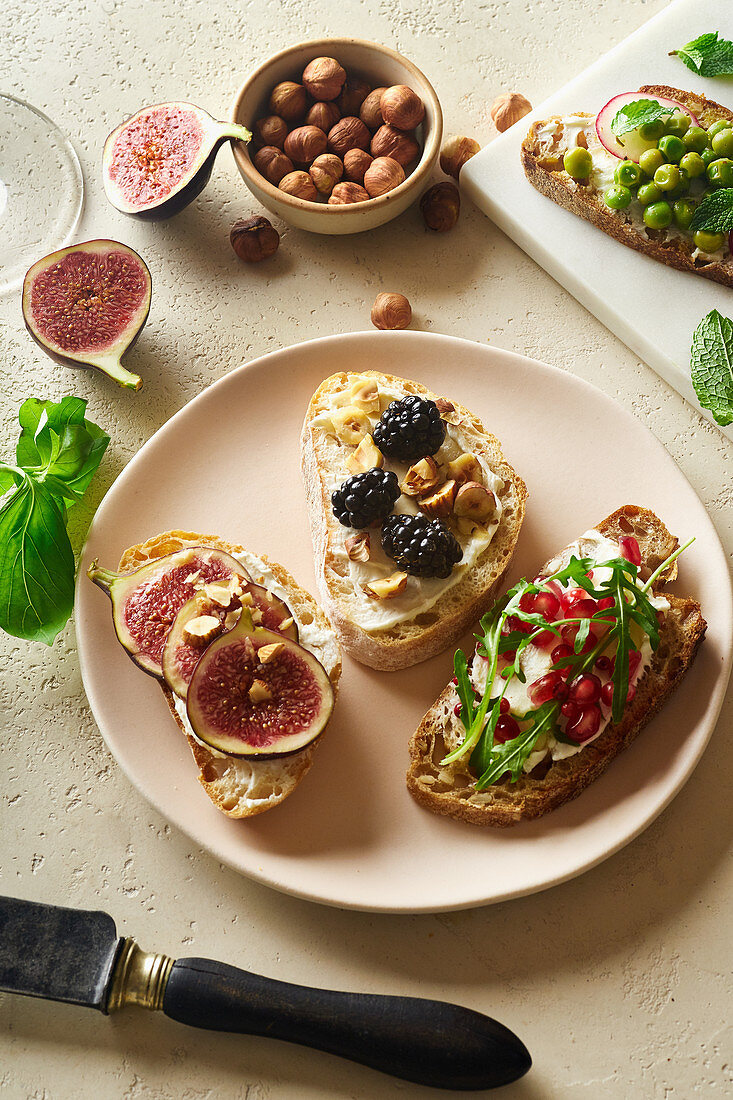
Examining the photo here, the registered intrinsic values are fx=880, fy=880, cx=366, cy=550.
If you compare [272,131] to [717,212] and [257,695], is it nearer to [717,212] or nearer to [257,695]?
[717,212]

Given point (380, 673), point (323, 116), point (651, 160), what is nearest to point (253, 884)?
point (380, 673)

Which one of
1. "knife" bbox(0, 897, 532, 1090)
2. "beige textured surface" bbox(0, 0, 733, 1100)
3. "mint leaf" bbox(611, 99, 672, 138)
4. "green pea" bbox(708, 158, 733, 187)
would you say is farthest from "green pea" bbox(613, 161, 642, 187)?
"knife" bbox(0, 897, 532, 1090)

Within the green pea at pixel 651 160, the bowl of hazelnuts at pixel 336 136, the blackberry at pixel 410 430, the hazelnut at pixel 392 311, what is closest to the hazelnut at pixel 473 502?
the blackberry at pixel 410 430

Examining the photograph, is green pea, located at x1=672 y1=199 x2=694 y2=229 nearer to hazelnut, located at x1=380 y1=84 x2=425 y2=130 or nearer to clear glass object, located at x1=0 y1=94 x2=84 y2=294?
hazelnut, located at x1=380 y1=84 x2=425 y2=130

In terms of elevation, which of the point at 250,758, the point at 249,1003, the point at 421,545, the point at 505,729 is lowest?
the point at 249,1003

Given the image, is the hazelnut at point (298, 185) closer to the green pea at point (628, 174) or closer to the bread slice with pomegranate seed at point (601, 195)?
the bread slice with pomegranate seed at point (601, 195)
